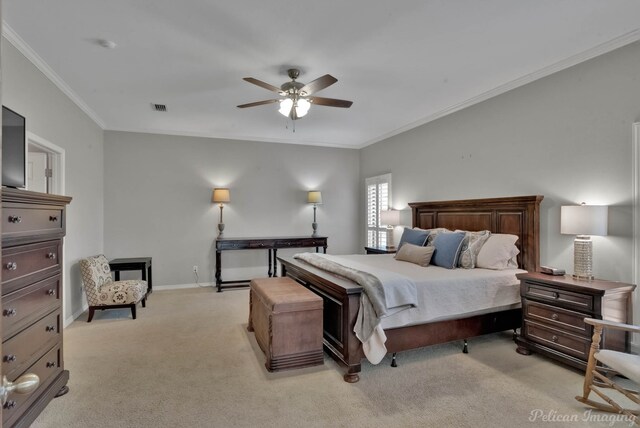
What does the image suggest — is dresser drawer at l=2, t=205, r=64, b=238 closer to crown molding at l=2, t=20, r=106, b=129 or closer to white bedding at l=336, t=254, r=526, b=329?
crown molding at l=2, t=20, r=106, b=129

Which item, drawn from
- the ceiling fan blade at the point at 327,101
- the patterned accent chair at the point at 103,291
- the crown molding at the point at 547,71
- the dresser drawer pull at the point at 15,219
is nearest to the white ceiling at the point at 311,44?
the crown molding at the point at 547,71

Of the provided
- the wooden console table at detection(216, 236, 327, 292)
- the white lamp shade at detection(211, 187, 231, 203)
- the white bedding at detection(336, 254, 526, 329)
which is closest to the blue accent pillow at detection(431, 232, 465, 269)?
the white bedding at detection(336, 254, 526, 329)

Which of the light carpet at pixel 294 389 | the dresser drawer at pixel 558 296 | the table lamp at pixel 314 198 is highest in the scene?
the table lamp at pixel 314 198

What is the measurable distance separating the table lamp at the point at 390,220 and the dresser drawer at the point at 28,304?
448 cm

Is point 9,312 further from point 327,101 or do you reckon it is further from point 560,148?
point 560,148

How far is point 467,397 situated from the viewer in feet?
8.57

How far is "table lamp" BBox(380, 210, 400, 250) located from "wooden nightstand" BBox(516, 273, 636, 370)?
Answer: 8.54ft

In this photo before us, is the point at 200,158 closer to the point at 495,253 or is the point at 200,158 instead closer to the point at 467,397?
the point at 495,253

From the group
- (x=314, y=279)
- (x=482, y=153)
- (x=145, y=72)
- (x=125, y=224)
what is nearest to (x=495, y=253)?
(x=482, y=153)

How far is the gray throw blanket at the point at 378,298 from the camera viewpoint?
9.33 feet

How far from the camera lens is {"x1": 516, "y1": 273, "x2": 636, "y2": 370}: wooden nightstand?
2.82 metres

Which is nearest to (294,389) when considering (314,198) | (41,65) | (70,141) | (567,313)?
(567,313)

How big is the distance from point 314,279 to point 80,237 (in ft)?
10.8

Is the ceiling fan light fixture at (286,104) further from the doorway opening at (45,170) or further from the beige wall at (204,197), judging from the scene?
the beige wall at (204,197)
